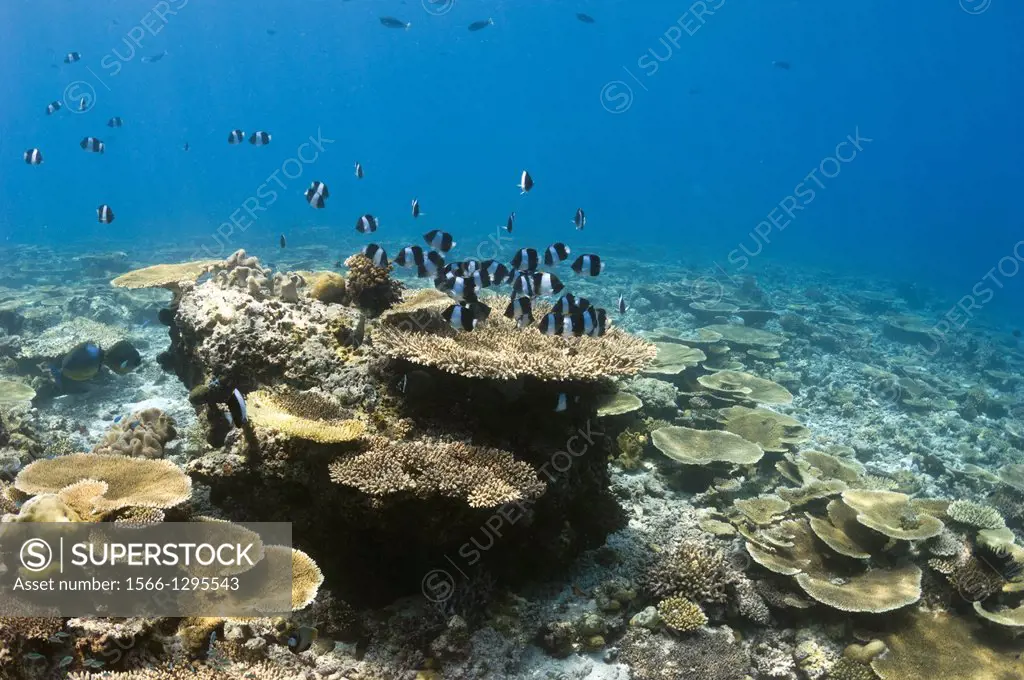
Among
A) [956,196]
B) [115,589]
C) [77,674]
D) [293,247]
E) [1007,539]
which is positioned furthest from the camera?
[956,196]

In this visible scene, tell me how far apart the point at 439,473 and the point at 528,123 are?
192 metres

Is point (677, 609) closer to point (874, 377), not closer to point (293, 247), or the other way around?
point (874, 377)

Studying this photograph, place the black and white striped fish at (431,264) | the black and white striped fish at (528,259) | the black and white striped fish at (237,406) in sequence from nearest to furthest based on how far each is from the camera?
the black and white striped fish at (237,406) → the black and white striped fish at (431,264) → the black and white striped fish at (528,259)

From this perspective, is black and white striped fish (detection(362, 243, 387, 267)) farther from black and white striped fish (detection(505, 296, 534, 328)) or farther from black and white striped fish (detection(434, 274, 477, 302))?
black and white striped fish (detection(505, 296, 534, 328))

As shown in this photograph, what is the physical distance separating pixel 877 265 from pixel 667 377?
51.2 m

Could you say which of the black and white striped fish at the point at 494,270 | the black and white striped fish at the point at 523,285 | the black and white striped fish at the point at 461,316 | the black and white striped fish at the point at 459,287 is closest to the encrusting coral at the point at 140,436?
the black and white striped fish at the point at 459,287

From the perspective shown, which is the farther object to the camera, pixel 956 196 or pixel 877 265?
pixel 956 196

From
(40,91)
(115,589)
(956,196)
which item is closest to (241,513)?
(115,589)

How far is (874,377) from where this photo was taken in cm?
1423

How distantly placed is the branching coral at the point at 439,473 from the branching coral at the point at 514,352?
68cm

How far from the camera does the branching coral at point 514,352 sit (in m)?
4.63

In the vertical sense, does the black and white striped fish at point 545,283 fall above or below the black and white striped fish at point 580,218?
below

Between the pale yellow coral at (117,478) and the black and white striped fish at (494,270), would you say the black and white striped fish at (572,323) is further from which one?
the pale yellow coral at (117,478)

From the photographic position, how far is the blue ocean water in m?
71.3
